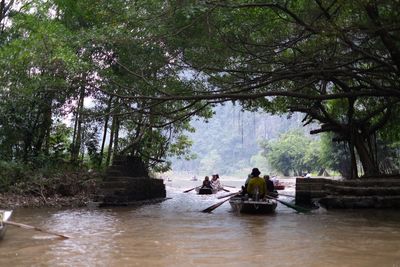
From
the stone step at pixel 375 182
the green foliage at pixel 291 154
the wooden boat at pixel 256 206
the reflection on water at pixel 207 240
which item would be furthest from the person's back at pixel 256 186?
the green foliage at pixel 291 154

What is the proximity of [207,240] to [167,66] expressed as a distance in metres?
8.27

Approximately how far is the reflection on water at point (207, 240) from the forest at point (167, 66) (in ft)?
10.2

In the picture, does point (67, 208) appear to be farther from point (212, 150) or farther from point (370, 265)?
point (212, 150)

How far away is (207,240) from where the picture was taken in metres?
8.38

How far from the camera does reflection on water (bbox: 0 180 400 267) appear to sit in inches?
257

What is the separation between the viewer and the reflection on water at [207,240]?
6539mm

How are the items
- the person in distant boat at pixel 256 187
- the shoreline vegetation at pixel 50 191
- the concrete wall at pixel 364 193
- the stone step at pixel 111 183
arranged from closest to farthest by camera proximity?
the person in distant boat at pixel 256 187 → the concrete wall at pixel 364 193 → the shoreline vegetation at pixel 50 191 → the stone step at pixel 111 183

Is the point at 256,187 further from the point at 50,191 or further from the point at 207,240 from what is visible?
the point at 50,191

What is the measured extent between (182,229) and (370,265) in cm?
471

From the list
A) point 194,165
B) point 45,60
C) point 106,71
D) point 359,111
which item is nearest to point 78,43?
point 45,60

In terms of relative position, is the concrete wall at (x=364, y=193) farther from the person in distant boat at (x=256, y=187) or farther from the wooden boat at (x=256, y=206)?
the person in distant boat at (x=256, y=187)

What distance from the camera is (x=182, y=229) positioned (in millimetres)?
9992

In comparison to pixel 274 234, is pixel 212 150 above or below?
above

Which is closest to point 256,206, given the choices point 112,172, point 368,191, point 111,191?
point 368,191
